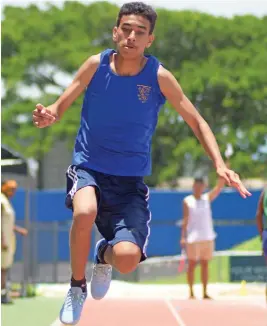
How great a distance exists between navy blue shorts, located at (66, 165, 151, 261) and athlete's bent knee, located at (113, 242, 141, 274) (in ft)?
0.15

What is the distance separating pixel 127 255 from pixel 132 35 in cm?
148

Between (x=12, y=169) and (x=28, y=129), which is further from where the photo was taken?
(x=28, y=129)

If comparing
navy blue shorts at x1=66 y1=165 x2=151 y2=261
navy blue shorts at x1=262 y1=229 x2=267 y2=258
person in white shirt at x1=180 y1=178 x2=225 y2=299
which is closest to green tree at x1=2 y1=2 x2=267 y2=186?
person in white shirt at x1=180 y1=178 x2=225 y2=299

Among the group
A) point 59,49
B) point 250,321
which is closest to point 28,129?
point 59,49

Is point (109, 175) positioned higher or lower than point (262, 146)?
lower

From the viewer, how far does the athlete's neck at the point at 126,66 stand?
680cm

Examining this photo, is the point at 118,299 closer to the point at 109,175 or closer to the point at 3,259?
the point at 3,259

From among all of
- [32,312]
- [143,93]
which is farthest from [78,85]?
[32,312]

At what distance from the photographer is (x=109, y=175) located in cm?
694

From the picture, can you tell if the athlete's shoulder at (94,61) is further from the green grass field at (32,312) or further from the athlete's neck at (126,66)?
the green grass field at (32,312)

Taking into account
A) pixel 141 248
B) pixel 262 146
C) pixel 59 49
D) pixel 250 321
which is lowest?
pixel 250 321

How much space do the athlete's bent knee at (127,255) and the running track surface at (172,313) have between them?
3741mm

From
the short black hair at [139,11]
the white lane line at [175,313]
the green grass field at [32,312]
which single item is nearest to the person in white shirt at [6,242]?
the green grass field at [32,312]

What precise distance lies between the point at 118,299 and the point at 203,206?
197 cm
